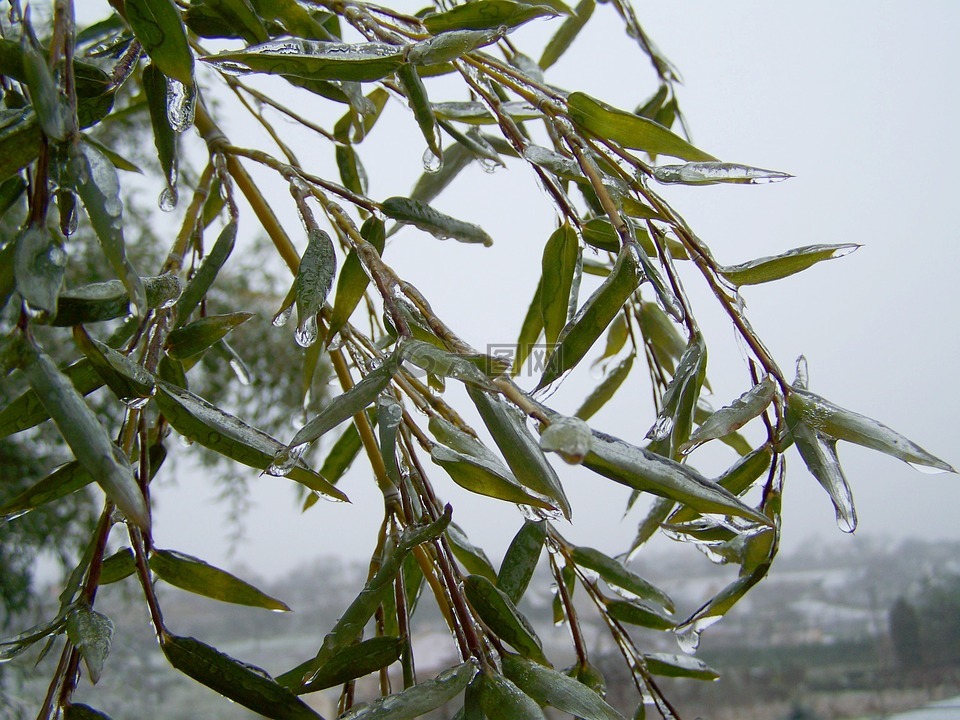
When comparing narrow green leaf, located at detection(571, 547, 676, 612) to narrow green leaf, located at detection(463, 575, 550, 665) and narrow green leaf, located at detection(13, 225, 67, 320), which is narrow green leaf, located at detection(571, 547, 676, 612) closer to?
narrow green leaf, located at detection(463, 575, 550, 665)

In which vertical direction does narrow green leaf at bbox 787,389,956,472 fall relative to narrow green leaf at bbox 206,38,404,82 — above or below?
below

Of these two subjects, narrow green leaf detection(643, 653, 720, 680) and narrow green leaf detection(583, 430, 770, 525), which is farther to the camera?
narrow green leaf detection(643, 653, 720, 680)

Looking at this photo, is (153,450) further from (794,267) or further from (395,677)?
(395,677)

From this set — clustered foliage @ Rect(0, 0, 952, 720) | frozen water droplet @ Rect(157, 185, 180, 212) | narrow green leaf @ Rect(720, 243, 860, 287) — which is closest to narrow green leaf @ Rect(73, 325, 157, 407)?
clustered foliage @ Rect(0, 0, 952, 720)

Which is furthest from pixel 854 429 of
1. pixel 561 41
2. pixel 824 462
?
pixel 561 41

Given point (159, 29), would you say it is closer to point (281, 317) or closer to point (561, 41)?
point (281, 317)

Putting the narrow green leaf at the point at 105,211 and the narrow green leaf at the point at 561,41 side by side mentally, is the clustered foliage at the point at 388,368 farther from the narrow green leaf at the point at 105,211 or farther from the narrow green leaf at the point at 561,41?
the narrow green leaf at the point at 561,41
